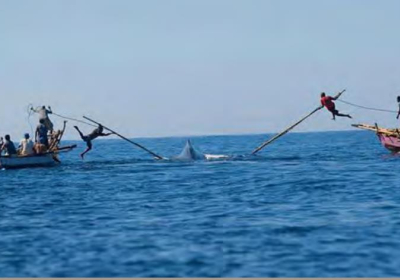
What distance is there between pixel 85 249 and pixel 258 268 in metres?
4.52

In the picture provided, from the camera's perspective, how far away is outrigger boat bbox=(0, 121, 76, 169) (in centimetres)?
4697

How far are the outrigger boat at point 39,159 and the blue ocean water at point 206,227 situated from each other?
1022 cm

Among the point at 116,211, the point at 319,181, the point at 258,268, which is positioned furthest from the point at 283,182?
the point at 258,268

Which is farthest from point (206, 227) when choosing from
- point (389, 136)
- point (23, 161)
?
point (389, 136)

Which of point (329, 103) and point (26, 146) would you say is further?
point (26, 146)

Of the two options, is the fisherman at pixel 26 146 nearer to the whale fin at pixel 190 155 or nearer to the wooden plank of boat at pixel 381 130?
the whale fin at pixel 190 155

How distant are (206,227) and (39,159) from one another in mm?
30035

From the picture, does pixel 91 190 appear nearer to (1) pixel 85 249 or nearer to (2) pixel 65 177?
(2) pixel 65 177

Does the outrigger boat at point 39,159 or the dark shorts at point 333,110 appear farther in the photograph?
the outrigger boat at point 39,159

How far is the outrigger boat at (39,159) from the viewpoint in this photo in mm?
46969

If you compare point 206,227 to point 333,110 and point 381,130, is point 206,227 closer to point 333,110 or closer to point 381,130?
point 333,110

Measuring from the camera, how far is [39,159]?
47.9 meters

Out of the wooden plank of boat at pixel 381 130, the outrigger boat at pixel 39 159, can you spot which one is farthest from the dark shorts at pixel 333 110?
the outrigger boat at pixel 39 159

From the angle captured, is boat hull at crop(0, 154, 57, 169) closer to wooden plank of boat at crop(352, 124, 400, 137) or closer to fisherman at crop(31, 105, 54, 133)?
fisherman at crop(31, 105, 54, 133)
